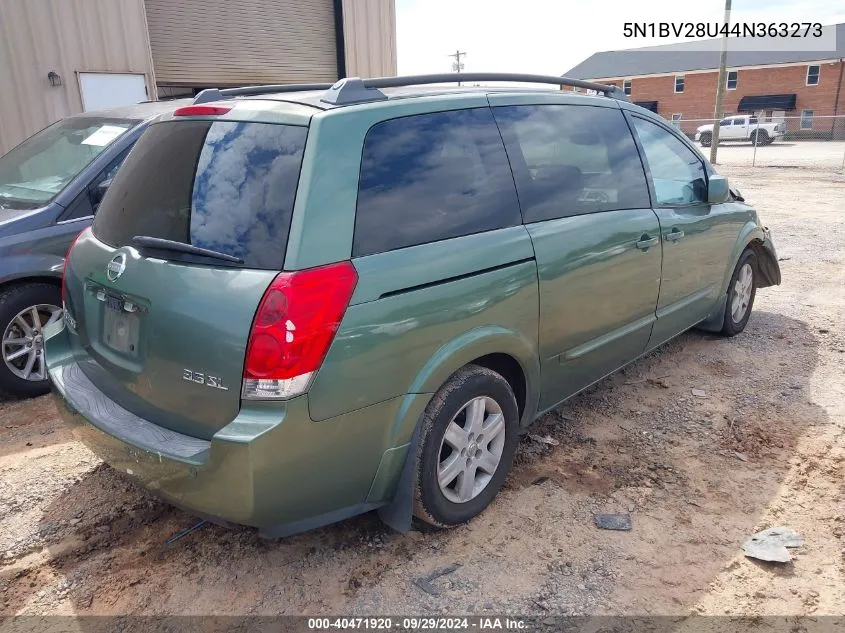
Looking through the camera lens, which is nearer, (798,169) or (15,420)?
(15,420)

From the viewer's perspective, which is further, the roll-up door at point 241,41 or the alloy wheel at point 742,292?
the roll-up door at point 241,41

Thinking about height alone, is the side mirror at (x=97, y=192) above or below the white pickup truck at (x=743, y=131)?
above

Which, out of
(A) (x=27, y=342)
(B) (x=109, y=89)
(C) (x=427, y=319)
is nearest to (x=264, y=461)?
(C) (x=427, y=319)

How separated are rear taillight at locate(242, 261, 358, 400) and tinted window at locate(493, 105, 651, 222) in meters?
1.25

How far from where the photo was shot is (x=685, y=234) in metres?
4.00

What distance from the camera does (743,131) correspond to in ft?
121

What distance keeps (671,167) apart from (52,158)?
14.6 ft

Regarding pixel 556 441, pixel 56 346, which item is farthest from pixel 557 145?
pixel 56 346

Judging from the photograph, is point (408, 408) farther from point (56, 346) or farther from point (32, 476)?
point (32, 476)

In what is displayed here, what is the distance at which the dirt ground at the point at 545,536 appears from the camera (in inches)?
96.2

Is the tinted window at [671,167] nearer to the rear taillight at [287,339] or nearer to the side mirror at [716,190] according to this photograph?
the side mirror at [716,190]

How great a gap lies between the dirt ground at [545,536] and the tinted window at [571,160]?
1.33m

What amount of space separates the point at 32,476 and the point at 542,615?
2.66 m

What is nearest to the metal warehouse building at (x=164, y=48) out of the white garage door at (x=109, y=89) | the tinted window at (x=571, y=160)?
the white garage door at (x=109, y=89)
